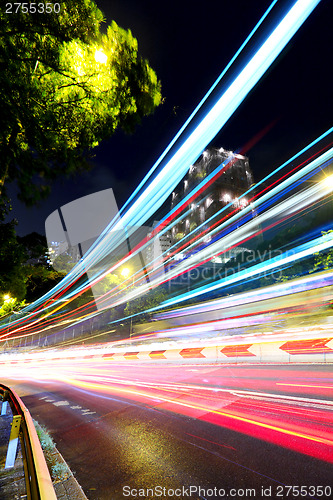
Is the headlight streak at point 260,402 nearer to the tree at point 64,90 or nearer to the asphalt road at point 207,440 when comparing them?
the asphalt road at point 207,440

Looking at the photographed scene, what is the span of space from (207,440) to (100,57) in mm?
9121

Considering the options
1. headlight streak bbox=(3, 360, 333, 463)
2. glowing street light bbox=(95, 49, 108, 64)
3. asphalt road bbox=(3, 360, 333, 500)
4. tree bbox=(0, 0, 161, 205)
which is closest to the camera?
asphalt road bbox=(3, 360, 333, 500)

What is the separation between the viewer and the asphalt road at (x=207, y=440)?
2.99 meters

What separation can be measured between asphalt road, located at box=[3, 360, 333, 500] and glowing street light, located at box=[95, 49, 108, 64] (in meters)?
8.89

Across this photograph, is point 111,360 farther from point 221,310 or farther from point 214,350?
point 221,310

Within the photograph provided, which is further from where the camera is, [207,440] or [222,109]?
[222,109]

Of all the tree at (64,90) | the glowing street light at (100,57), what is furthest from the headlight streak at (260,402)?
the glowing street light at (100,57)

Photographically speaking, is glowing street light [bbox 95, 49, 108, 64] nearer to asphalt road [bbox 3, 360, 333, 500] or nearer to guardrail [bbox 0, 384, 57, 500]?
guardrail [bbox 0, 384, 57, 500]

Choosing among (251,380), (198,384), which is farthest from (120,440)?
(251,380)

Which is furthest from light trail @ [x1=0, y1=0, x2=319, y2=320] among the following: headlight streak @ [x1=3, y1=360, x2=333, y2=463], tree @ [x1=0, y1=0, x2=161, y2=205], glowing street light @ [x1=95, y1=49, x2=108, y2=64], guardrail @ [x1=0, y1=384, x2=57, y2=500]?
guardrail @ [x1=0, y1=384, x2=57, y2=500]

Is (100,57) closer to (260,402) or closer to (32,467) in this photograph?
(32,467)

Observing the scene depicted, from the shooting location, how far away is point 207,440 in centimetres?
422

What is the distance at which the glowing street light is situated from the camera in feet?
20.3

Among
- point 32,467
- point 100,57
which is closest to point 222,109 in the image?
point 100,57
